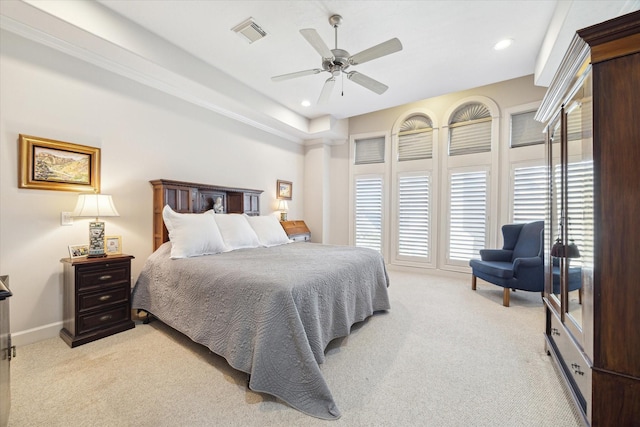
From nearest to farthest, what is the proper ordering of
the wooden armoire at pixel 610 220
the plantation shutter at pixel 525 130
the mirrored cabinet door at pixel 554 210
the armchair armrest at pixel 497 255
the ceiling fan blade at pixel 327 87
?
the wooden armoire at pixel 610 220, the mirrored cabinet door at pixel 554 210, the ceiling fan blade at pixel 327 87, the armchair armrest at pixel 497 255, the plantation shutter at pixel 525 130

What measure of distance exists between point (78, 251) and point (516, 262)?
489 cm

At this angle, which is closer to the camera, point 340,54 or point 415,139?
point 340,54

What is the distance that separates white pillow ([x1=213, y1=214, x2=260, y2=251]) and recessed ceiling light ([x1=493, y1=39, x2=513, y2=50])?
3.67 m


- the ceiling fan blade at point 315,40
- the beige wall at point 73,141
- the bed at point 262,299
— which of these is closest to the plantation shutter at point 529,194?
the bed at point 262,299

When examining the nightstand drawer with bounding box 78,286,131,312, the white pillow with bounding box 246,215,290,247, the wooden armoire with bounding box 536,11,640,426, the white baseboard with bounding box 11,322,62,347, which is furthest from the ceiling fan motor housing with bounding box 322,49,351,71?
the white baseboard with bounding box 11,322,62,347

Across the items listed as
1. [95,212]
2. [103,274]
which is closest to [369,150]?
[95,212]

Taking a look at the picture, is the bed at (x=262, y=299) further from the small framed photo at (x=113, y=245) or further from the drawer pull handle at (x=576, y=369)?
the drawer pull handle at (x=576, y=369)

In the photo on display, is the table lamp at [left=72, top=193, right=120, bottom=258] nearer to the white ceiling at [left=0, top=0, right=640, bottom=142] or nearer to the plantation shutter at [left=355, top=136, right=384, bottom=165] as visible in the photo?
the white ceiling at [left=0, top=0, right=640, bottom=142]

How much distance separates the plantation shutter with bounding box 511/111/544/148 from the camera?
3971 millimetres

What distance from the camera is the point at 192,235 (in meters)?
2.81

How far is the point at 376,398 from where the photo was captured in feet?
5.49

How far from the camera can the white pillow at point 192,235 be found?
2.72 meters

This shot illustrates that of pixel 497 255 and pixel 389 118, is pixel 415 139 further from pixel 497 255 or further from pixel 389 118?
pixel 497 255

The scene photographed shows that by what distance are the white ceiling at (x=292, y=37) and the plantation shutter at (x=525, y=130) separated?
0.81 m
